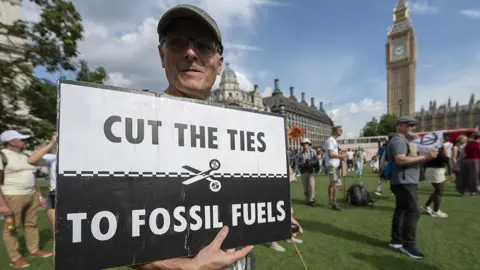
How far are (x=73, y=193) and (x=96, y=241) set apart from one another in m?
0.18

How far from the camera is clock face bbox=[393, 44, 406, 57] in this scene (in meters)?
92.4

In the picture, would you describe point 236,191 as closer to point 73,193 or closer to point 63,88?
point 73,193

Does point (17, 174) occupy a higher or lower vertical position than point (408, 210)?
higher

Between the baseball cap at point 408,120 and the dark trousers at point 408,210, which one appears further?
the baseball cap at point 408,120

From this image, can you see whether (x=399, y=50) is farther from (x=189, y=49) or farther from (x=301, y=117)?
(x=189, y=49)

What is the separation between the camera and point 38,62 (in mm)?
7441

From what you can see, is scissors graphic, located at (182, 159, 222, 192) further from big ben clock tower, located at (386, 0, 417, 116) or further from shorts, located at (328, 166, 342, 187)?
big ben clock tower, located at (386, 0, 417, 116)

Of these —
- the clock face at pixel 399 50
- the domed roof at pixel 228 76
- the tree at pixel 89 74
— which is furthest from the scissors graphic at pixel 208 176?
the clock face at pixel 399 50

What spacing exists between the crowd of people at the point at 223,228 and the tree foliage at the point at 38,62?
3463mm

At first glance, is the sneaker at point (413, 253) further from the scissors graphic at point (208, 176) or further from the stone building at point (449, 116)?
the stone building at point (449, 116)

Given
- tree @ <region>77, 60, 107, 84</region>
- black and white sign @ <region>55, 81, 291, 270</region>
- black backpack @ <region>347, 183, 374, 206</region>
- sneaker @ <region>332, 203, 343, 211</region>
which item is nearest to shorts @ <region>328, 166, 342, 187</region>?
sneaker @ <region>332, 203, 343, 211</region>

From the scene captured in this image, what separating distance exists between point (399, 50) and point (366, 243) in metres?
111

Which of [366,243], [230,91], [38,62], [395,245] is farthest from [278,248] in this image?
[230,91]

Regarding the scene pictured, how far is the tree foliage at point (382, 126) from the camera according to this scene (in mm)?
70562
